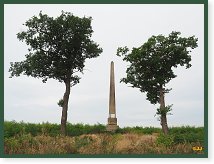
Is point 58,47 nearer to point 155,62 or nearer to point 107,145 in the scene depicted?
point 155,62

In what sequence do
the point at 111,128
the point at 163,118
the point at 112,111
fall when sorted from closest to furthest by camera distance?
the point at 163,118 → the point at 111,128 → the point at 112,111

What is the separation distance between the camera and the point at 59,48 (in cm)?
2239

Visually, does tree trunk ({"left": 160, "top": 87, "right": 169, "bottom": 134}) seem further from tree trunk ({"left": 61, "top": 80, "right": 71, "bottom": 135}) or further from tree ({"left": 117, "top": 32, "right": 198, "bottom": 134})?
tree trunk ({"left": 61, "top": 80, "right": 71, "bottom": 135})

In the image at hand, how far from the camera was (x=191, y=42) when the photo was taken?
18.8 meters

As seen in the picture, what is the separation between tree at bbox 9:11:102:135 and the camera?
21.5m

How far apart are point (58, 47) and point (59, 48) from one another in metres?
0.07

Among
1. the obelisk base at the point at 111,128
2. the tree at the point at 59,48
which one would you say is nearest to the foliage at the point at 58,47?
the tree at the point at 59,48

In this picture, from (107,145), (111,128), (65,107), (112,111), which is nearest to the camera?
(107,145)

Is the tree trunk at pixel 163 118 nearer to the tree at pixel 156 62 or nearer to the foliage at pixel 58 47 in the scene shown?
the tree at pixel 156 62

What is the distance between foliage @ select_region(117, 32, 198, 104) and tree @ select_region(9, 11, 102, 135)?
2.33 metres

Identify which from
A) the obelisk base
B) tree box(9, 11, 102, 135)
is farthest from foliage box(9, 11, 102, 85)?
the obelisk base

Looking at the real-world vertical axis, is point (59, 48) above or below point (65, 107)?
above

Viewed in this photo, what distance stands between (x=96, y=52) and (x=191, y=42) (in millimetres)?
4762

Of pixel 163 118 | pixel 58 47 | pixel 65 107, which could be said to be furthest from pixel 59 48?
pixel 163 118
